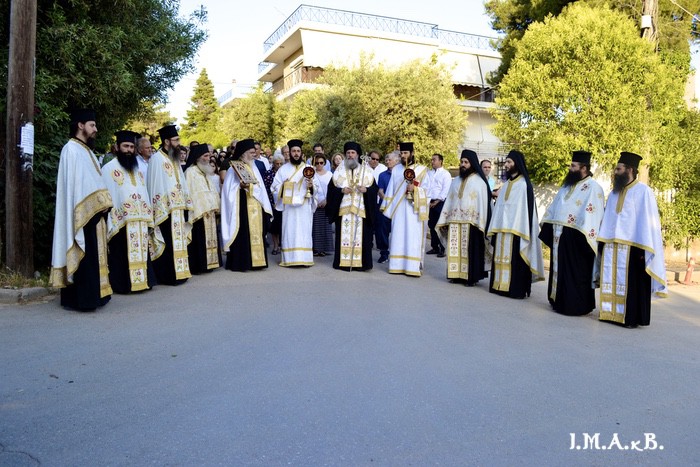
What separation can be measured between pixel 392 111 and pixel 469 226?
14898mm

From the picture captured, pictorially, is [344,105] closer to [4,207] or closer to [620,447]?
[4,207]

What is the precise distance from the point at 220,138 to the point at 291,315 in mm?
38042

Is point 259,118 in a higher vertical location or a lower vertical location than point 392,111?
higher

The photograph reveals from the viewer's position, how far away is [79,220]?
23.5 ft

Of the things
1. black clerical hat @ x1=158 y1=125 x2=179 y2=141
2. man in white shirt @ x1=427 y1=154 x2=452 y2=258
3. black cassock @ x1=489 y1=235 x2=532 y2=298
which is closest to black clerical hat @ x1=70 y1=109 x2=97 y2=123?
black clerical hat @ x1=158 y1=125 x2=179 y2=141

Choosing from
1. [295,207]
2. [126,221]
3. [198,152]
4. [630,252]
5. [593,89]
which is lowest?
[630,252]

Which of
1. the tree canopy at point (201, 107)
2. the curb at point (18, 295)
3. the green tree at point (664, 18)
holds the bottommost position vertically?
the curb at point (18, 295)

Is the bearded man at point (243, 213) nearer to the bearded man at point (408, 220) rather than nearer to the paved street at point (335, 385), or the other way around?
the bearded man at point (408, 220)

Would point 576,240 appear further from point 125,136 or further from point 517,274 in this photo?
point 125,136

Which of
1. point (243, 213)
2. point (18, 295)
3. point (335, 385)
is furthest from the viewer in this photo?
point (243, 213)

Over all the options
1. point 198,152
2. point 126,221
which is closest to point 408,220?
point 198,152

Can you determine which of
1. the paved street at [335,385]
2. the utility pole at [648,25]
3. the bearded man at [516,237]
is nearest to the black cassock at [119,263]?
the paved street at [335,385]

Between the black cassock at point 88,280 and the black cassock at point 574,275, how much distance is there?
238 inches

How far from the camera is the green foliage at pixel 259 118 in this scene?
1486 inches
